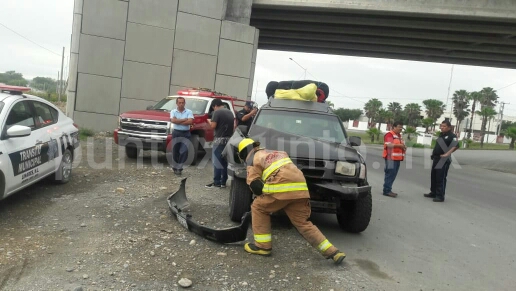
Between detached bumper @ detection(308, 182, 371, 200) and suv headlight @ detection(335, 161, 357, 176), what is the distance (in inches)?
6.7

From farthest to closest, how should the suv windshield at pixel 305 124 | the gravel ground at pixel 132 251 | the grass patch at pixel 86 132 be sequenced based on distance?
1. the grass patch at pixel 86 132
2. the suv windshield at pixel 305 124
3. the gravel ground at pixel 132 251

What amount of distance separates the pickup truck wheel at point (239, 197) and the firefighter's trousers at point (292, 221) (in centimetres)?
82

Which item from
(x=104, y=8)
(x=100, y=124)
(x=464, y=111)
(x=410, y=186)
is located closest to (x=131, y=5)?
(x=104, y=8)

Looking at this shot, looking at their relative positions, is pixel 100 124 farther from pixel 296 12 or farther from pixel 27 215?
pixel 27 215

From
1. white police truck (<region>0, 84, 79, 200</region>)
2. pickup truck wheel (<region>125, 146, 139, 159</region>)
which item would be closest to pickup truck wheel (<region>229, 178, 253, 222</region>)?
white police truck (<region>0, 84, 79, 200</region>)

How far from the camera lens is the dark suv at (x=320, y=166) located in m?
5.56

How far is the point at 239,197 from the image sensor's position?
228 inches

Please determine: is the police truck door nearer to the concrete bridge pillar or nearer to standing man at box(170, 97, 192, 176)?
standing man at box(170, 97, 192, 176)

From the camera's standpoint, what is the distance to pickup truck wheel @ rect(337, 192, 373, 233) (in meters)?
5.93

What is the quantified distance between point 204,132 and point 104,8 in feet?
30.1

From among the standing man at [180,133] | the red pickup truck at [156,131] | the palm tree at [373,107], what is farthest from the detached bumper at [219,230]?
the palm tree at [373,107]

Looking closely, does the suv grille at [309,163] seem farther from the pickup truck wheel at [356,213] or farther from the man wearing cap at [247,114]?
the man wearing cap at [247,114]

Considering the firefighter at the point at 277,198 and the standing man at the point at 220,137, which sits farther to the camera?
the standing man at the point at 220,137

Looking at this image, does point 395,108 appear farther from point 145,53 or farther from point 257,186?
point 257,186
